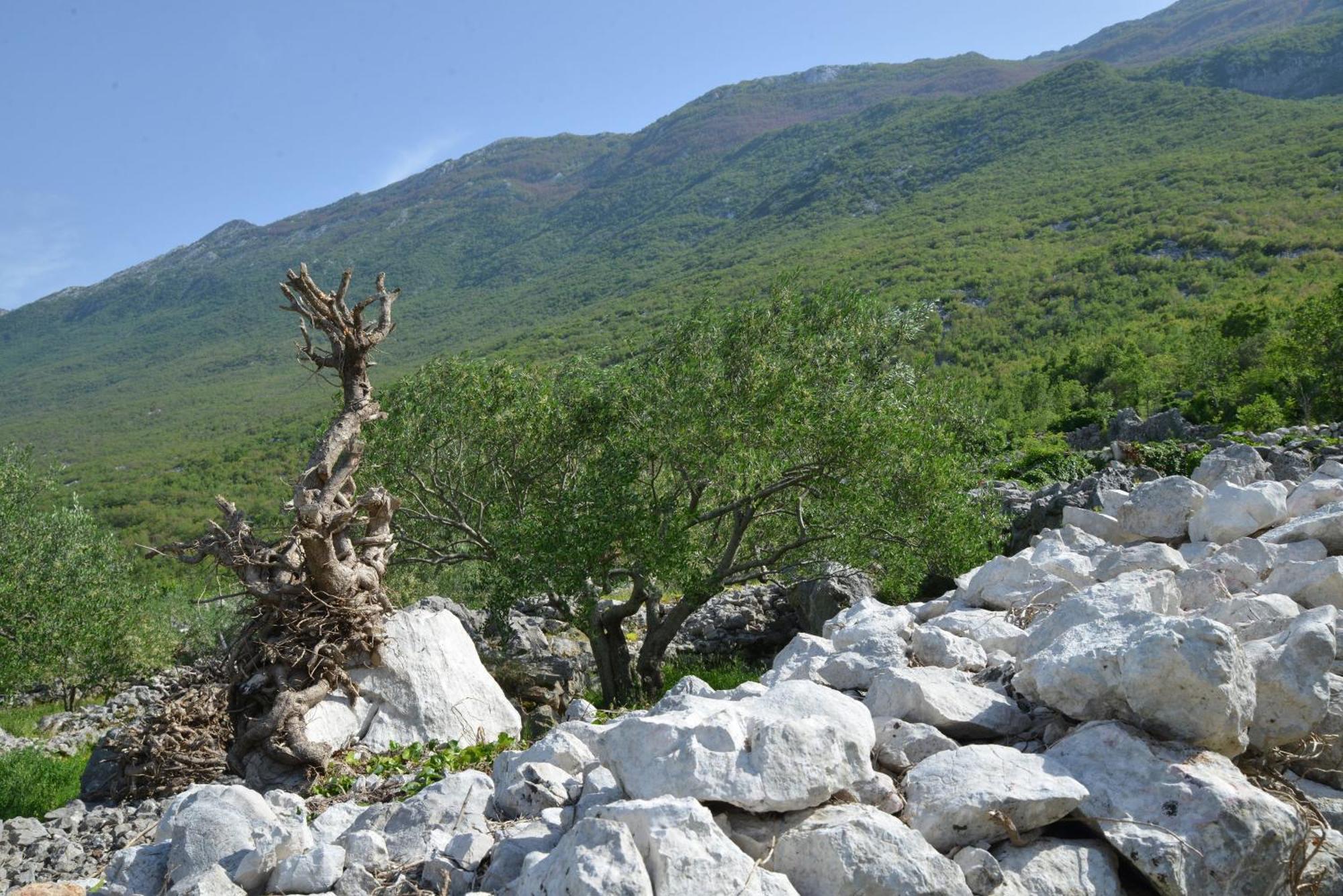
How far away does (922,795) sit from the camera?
4582 mm

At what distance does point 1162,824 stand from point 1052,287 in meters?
82.5

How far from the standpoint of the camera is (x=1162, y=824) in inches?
171

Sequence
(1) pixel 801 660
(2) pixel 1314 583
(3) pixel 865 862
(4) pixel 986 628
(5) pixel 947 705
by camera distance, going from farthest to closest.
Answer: (1) pixel 801 660, (4) pixel 986 628, (2) pixel 1314 583, (5) pixel 947 705, (3) pixel 865 862

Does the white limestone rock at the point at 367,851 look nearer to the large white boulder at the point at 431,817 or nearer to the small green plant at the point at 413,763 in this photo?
the large white boulder at the point at 431,817

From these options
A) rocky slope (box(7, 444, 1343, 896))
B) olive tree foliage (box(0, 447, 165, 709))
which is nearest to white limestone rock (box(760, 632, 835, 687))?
rocky slope (box(7, 444, 1343, 896))

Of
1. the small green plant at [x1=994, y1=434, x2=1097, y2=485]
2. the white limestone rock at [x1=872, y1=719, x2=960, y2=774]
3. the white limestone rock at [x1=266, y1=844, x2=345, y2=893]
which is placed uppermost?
the white limestone rock at [x1=266, y1=844, x2=345, y2=893]

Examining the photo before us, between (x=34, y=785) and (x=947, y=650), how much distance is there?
11448mm

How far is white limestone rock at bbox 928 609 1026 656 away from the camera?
22.7 feet

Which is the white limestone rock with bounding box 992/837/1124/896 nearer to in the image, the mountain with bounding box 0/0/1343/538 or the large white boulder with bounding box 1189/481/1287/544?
the large white boulder with bounding box 1189/481/1287/544

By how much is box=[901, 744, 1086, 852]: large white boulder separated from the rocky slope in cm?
1

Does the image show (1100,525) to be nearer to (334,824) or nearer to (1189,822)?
(1189,822)

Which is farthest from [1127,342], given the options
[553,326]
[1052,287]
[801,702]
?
[553,326]

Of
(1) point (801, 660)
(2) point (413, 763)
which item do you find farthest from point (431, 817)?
(2) point (413, 763)

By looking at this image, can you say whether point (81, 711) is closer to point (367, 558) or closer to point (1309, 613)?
point (367, 558)
